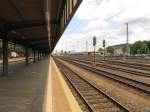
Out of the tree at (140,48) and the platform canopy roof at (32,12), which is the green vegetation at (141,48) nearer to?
the tree at (140,48)

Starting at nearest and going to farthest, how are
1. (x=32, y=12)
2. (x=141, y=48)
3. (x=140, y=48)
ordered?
(x=32, y=12) < (x=141, y=48) < (x=140, y=48)

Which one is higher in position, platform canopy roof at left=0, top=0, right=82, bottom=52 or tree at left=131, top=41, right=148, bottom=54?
platform canopy roof at left=0, top=0, right=82, bottom=52

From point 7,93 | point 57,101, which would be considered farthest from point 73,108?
point 7,93

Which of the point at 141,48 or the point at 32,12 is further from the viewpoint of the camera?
the point at 141,48

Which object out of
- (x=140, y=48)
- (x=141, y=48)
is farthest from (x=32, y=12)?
(x=140, y=48)

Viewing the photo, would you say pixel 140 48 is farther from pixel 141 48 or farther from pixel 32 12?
pixel 32 12

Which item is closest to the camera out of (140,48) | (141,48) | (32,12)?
(32,12)

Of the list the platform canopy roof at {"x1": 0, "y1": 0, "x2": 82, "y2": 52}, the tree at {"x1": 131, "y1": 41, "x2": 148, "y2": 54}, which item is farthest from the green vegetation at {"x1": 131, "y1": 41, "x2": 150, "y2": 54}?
the platform canopy roof at {"x1": 0, "y1": 0, "x2": 82, "y2": 52}

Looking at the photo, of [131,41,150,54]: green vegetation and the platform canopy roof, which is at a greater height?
the platform canopy roof

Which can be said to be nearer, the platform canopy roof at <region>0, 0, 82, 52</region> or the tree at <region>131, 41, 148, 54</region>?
the platform canopy roof at <region>0, 0, 82, 52</region>

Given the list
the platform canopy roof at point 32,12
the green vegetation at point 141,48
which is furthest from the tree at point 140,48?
the platform canopy roof at point 32,12

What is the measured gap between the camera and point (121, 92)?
14.9 meters

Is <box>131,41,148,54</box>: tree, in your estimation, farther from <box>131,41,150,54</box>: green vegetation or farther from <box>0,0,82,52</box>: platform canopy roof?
<box>0,0,82,52</box>: platform canopy roof

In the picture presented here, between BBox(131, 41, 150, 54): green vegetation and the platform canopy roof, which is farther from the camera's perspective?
BBox(131, 41, 150, 54): green vegetation
